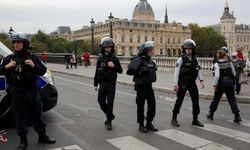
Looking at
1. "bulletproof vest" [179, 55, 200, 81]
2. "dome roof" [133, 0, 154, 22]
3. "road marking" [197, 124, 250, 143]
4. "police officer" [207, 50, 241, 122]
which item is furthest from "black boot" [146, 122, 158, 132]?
"dome roof" [133, 0, 154, 22]

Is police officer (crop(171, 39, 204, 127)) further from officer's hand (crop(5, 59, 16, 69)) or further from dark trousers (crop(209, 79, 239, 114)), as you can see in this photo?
officer's hand (crop(5, 59, 16, 69))

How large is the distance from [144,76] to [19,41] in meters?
Answer: 2.70

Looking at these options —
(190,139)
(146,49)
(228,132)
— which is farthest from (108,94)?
(228,132)

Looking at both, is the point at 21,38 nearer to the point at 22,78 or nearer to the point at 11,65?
the point at 11,65

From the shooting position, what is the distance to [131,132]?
775cm

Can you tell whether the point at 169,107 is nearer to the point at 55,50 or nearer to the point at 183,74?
the point at 183,74

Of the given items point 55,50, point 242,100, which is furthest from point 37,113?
point 55,50

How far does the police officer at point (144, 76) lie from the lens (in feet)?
25.6

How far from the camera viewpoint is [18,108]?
6449 mm

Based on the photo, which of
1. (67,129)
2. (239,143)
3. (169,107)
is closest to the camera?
(239,143)

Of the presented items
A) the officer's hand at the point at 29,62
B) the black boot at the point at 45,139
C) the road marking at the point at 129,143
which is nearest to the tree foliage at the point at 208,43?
the road marking at the point at 129,143

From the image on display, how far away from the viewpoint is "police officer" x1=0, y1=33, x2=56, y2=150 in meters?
6.32

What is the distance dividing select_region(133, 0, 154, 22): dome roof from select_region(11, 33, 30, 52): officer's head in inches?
6205

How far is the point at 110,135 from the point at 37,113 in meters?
1.61
